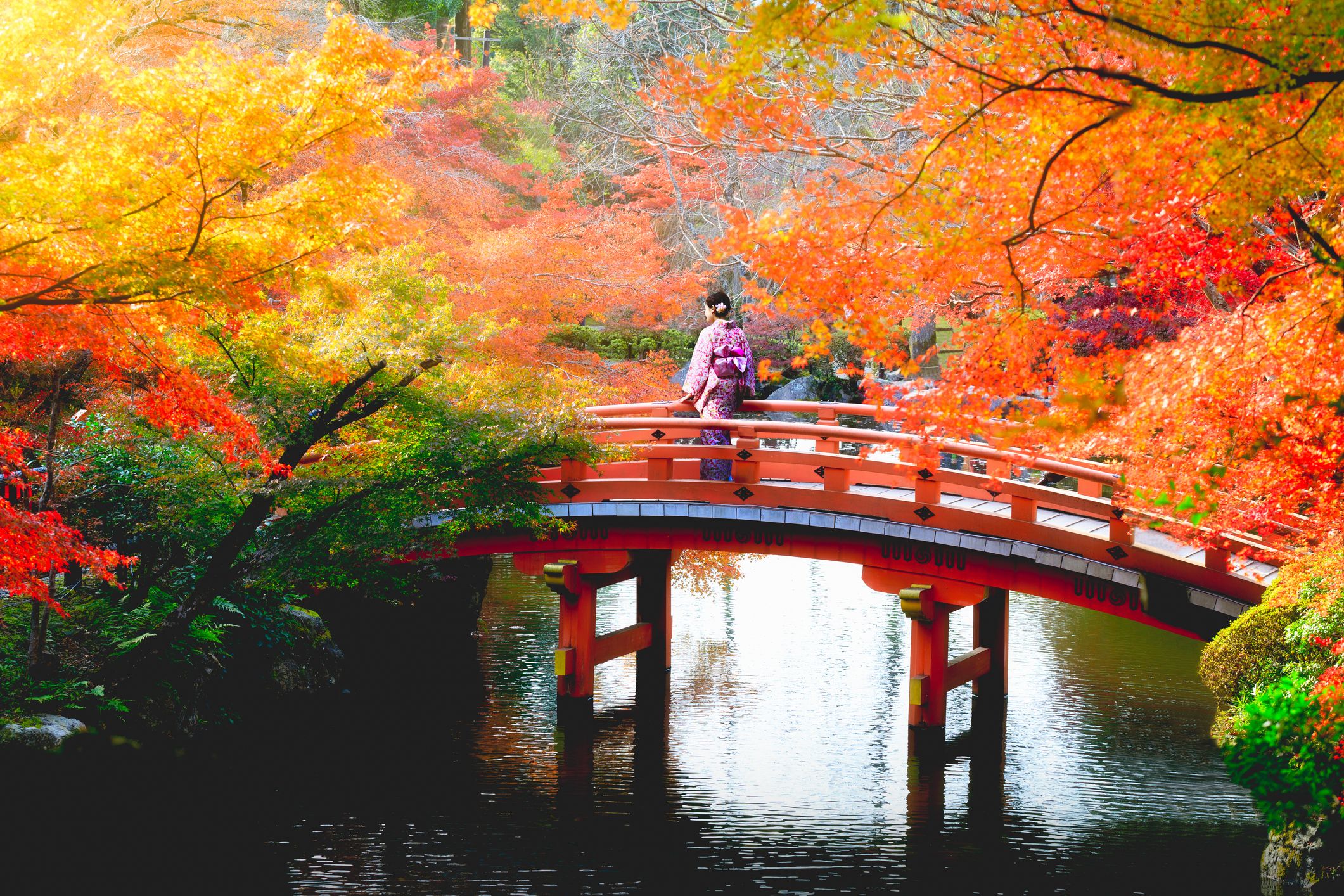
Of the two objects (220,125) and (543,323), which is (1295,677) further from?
(543,323)

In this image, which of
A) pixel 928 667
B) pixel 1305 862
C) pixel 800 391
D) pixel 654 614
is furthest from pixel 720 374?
pixel 800 391

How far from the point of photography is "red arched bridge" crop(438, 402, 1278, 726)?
893 centimetres

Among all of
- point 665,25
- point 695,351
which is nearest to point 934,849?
point 695,351

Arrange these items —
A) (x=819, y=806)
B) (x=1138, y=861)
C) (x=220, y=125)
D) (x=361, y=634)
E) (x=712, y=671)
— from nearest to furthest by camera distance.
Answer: (x=220, y=125)
(x=1138, y=861)
(x=819, y=806)
(x=712, y=671)
(x=361, y=634)

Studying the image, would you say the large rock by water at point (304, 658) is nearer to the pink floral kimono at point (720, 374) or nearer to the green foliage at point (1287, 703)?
the pink floral kimono at point (720, 374)

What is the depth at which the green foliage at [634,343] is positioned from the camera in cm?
2698

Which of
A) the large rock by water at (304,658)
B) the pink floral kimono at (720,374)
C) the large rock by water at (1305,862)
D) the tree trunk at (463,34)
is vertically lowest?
the large rock by water at (1305,862)

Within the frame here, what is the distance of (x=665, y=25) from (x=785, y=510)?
603 inches

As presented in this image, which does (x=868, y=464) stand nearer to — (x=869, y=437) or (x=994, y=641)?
(x=869, y=437)

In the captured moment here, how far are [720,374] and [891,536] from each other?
2230 millimetres

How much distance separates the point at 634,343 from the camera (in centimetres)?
2786

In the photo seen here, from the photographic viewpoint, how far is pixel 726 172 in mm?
23219

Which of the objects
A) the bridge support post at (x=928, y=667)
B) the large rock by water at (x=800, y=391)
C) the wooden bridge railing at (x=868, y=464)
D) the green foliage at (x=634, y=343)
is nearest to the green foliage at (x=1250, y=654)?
the wooden bridge railing at (x=868, y=464)

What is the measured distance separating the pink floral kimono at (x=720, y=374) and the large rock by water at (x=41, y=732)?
5938 millimetres
